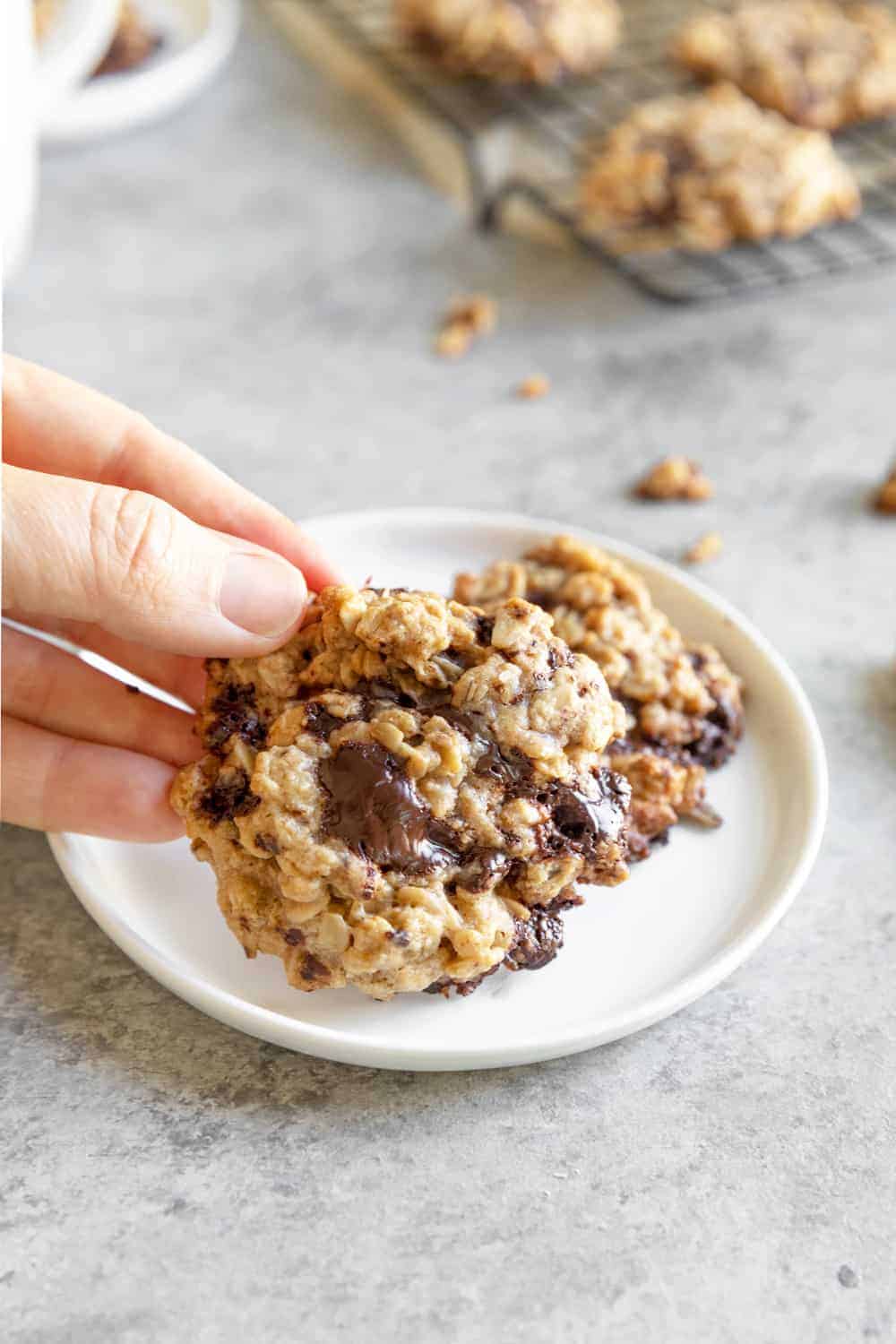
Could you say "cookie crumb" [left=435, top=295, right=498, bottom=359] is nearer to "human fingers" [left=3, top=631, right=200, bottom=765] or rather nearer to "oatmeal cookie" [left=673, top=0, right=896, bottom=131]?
"oatmeal cookie" [left=673, top=0, right=896, bottom=131]

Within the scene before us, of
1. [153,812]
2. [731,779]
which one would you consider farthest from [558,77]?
[153,812]

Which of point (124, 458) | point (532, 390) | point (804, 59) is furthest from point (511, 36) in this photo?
point (124, 458)

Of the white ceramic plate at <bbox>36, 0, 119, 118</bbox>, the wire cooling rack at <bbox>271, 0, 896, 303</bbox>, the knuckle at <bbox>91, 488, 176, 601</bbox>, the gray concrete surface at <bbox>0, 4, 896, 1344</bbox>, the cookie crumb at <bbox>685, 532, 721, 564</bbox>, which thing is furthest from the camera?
the wire cooling rack at <bbox>271, 0, 896, 303</bbox>

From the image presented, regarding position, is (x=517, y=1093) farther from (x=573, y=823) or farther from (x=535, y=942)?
(x=573, y=823)

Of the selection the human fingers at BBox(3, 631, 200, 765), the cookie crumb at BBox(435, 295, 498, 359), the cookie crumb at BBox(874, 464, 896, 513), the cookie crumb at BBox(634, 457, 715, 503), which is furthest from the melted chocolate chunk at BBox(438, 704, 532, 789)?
the cookie crumb at BBox(435, 295, 498, 359)

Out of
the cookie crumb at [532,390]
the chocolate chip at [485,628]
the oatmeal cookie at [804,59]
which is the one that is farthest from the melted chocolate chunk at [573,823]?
the oatmeal cookie at [804,59]

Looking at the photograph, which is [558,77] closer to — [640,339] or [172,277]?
[640,339]

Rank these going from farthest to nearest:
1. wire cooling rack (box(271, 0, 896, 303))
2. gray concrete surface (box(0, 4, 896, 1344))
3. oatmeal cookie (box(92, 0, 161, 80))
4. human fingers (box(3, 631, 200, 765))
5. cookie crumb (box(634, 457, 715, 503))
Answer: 1. oatmeal cookie (box(92, 0, 161, 80))
2. wire cooling rack (box(271, 0, 896, 303))
3. cookie crumb (box(634, 457, 715, 503))
4. human fingers (box(3, 631, 200, 765))
5. gray concrete surface (box(0, 4, 896, 1344))

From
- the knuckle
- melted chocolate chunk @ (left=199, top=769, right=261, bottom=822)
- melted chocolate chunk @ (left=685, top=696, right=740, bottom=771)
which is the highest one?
the knuckle
